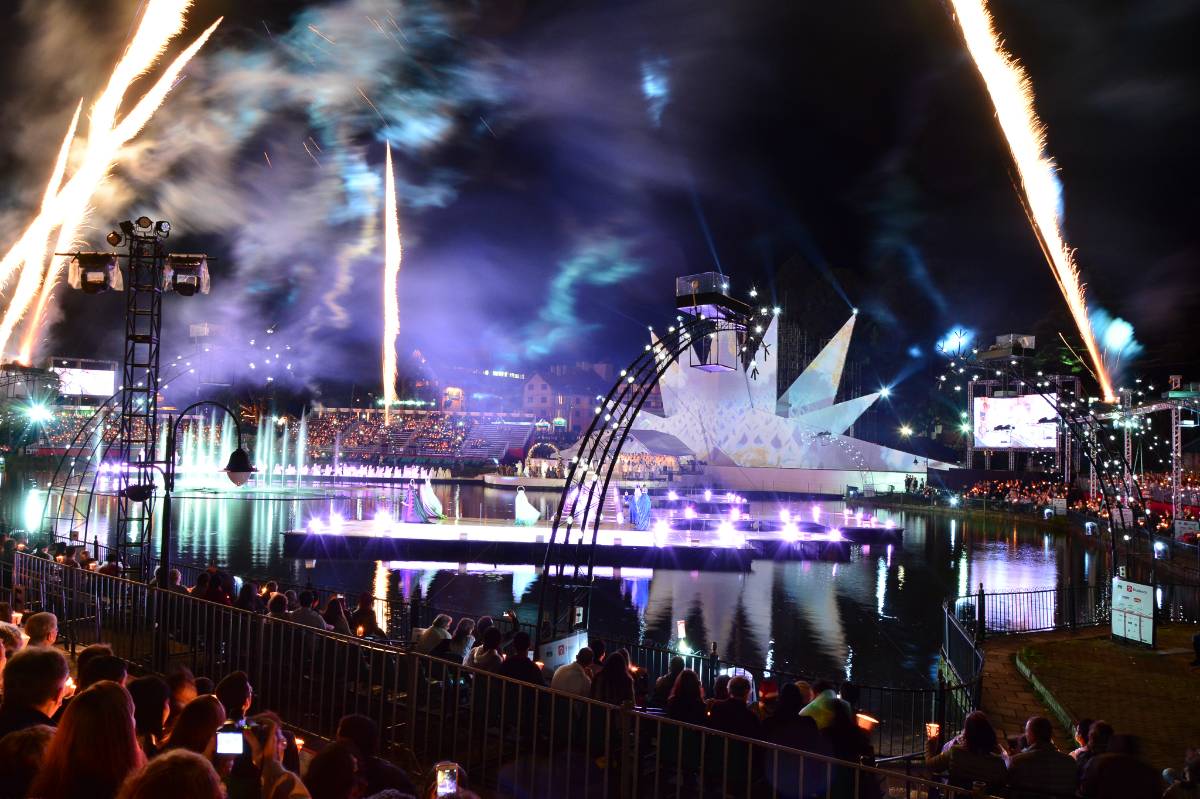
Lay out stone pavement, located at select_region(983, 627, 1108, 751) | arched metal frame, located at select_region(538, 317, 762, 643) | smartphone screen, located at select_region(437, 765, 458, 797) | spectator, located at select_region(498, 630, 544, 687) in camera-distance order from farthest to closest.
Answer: arched metal frame, located at select_region(538, 317, 762, 643), stone pavement, located at select_region(983, 627, 1108, 751), spectator, located at select_region(498, 630, 544, 687), smartphone screen, located at select_region(437, 765, 458, 797)

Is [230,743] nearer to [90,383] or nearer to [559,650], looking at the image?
[559,650]

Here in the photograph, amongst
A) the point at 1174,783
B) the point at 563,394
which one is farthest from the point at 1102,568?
the point at 563,394

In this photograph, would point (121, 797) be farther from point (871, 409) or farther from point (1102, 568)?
point (871, 409)

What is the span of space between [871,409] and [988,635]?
5957 centimetres

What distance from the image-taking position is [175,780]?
2350mm

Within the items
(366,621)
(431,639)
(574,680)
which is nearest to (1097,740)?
(574,680)

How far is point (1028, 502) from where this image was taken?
141 ft

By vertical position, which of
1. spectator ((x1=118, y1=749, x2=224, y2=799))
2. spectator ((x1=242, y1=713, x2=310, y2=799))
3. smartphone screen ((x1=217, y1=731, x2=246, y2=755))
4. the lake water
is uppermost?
spectator ((x1=118, y1=749, x2=224, y2=799))

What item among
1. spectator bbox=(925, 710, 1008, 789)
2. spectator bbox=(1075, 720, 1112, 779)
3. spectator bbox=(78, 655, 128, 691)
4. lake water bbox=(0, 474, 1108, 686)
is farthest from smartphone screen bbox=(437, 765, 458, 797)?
lake water bbox=(0, 474, 1108, 686)

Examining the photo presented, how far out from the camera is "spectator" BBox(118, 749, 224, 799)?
91.7 inches

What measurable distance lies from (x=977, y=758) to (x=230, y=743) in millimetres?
4988

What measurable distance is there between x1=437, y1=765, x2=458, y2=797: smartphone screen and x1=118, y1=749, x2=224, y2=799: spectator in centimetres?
101

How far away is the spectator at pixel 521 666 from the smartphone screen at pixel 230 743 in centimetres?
354

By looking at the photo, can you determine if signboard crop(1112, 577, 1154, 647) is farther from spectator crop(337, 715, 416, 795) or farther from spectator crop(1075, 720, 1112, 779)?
spectator crop(337, 715, 416, 795)
